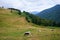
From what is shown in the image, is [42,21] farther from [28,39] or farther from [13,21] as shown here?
[28,39]

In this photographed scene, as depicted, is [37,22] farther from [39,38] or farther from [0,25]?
[39,38]

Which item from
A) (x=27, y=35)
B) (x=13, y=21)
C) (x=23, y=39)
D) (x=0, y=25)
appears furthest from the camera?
(x=13, y=21)

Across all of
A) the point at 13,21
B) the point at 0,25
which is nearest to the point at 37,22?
the point at 13,21

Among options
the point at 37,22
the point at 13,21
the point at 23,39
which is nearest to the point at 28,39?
the point at 23,39

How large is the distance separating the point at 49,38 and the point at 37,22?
65.3 m

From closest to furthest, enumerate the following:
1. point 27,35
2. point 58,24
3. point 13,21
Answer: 1. point 27,35
2. point 13,21
3. point 58,24

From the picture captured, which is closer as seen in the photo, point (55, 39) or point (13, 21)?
point (55, 39)

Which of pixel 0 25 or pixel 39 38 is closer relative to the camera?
pixel 39 38

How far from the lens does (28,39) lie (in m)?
45.6

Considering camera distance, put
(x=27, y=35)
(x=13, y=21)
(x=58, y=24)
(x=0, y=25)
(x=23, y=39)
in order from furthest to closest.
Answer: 1. (x=58, y=24)
2. (x=13, y=21)
3. (x=0, y=25)
4. (x=27, y=35)
5. (x=23, y=39)

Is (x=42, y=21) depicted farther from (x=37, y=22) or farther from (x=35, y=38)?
(x=35, y=38)

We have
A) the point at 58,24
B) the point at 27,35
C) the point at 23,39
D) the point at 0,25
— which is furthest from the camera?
the point at 58,24

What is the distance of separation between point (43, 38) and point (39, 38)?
43.0 inches

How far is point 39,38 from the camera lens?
153 feet
